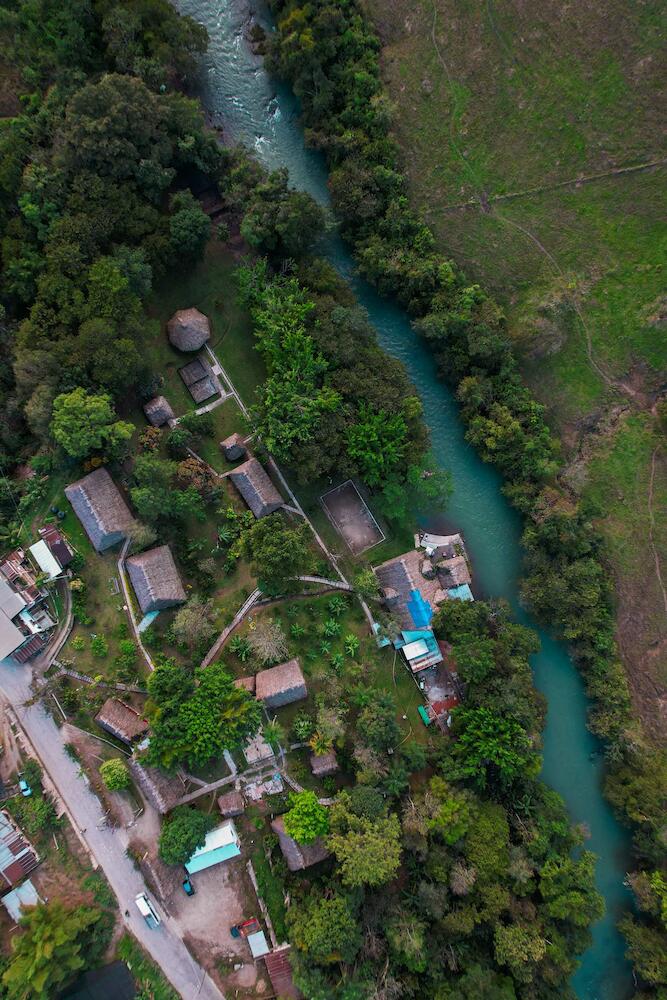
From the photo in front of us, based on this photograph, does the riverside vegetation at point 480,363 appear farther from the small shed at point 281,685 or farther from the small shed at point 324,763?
the small shed at point 324,763

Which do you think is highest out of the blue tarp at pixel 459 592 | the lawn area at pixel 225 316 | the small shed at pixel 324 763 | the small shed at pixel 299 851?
the lawn area at pixel 225 316

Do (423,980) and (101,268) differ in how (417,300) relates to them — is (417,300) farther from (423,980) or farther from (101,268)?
(423,980)

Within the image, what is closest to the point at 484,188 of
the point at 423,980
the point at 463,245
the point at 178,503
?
the point at 463,245

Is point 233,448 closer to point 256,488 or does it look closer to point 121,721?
point 256,488

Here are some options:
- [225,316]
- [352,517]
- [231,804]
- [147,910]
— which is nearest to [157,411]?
[225,316]

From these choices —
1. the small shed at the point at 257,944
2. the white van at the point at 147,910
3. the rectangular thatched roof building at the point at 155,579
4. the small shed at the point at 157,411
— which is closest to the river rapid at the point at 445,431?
the small shed at the point at 157,411
